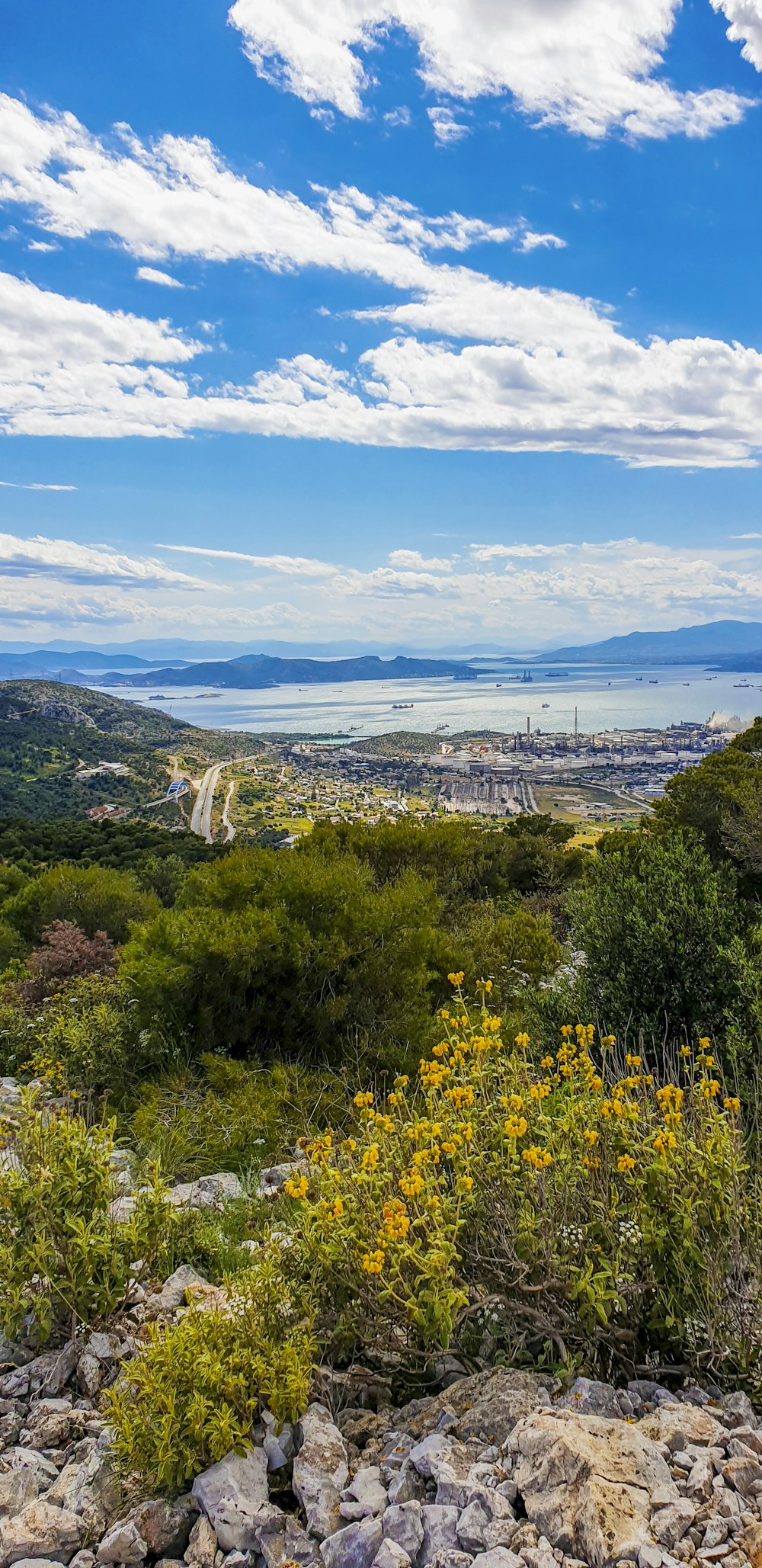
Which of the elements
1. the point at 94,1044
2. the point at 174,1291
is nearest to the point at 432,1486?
the point at 174,1291

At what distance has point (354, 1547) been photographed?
2.04 m

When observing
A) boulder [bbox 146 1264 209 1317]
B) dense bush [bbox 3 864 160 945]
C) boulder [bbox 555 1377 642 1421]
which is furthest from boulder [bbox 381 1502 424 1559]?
dense bush [bbox 3 864 160 945]

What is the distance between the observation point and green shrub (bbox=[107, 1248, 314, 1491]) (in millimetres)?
2270

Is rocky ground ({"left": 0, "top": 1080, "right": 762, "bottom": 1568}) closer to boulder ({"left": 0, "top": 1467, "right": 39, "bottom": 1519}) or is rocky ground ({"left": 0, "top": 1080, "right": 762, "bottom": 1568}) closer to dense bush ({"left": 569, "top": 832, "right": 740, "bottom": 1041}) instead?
boulder ({"left": 0, "top": 1467, "right": 39, "bottom": 1519})

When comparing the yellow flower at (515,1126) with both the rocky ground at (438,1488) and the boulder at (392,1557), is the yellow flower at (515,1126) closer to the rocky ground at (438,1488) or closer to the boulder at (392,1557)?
the rocky ground at (438,1488)

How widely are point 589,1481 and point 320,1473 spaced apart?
77 centimetres

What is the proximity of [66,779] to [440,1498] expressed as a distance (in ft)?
181

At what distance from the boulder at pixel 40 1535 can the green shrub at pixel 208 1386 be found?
0.19 metres

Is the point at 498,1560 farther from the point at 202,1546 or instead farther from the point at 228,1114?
the point at 228,1114

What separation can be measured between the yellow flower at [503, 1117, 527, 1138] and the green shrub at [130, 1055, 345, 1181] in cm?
258

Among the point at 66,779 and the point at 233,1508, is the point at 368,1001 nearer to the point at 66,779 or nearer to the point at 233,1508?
the point at 233,1508

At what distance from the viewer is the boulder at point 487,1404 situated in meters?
2.34

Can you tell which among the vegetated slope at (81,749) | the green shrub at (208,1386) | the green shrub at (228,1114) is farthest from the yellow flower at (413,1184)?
the vegetated slope at (81,749)

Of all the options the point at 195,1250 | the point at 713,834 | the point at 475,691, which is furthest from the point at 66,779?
the point at 475,691
